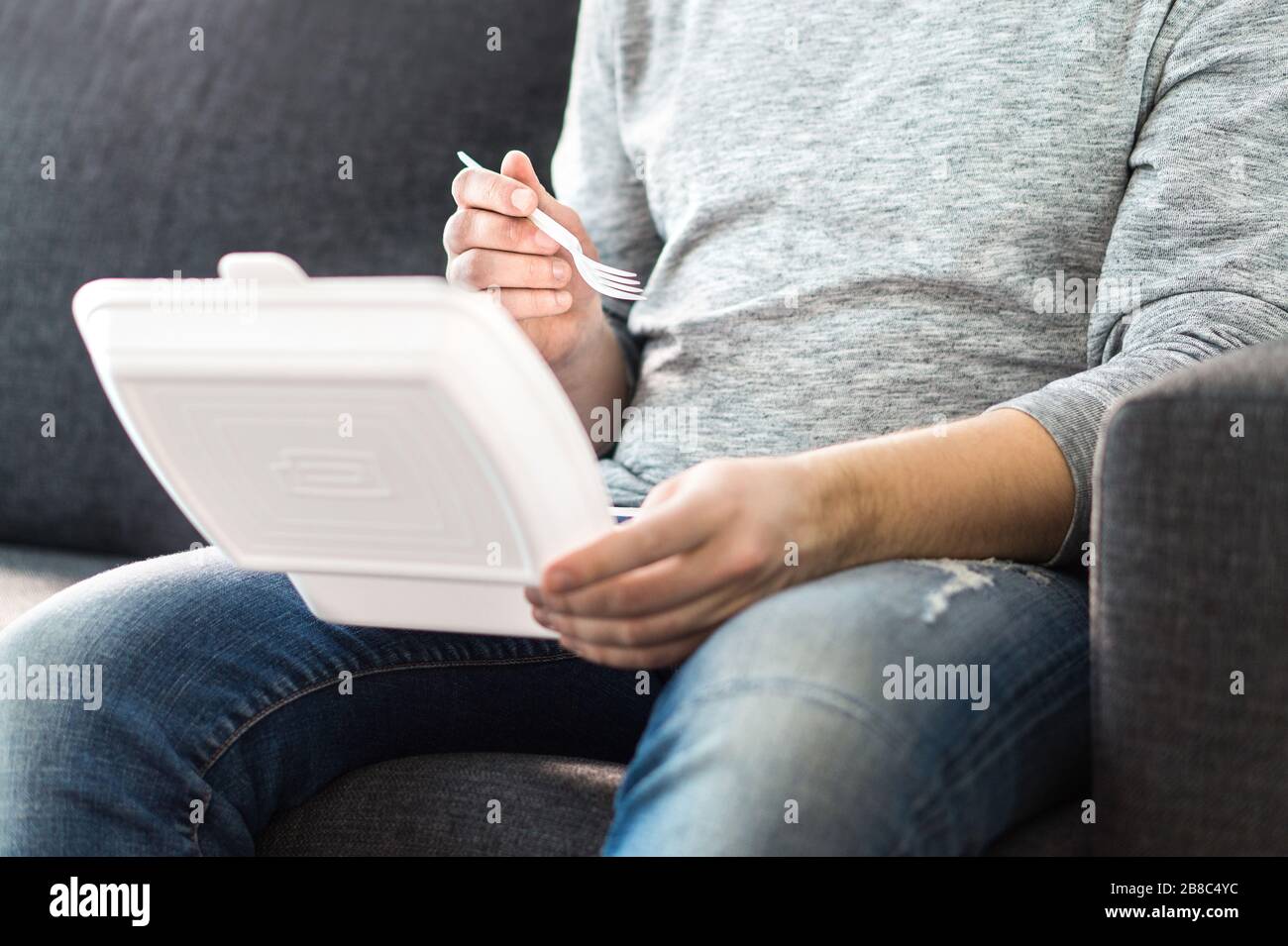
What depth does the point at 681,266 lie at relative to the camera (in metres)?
0.96

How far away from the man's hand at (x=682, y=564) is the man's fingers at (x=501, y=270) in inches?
11.6

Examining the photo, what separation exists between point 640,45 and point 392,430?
2.02 ft

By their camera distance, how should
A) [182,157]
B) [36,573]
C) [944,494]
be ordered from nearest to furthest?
[944,494] → [36,573] → [182,157]

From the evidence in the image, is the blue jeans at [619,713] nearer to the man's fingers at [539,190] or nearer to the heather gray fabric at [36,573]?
the man's fingers at [539,190]

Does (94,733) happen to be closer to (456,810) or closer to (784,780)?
(456,810)

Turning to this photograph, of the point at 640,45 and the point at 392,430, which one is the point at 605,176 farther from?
the point at 392,430

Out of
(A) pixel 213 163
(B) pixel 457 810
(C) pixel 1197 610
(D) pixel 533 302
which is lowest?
(B) pixel 457 810

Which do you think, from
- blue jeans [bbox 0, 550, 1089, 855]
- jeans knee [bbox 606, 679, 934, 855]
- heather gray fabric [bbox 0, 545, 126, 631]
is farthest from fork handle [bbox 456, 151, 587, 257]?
heather gray fabric [bbox 0, 545, 126, 631]

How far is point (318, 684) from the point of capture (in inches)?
28.5

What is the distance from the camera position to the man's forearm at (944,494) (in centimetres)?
60

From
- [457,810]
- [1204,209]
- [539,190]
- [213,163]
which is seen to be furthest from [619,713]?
[213,163]

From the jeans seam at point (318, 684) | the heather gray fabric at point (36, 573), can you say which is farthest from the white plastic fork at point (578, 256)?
the heather gray fabric at point (36, 573)

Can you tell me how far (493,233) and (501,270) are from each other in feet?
0.09

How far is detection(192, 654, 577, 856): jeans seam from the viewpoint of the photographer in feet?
2.23
